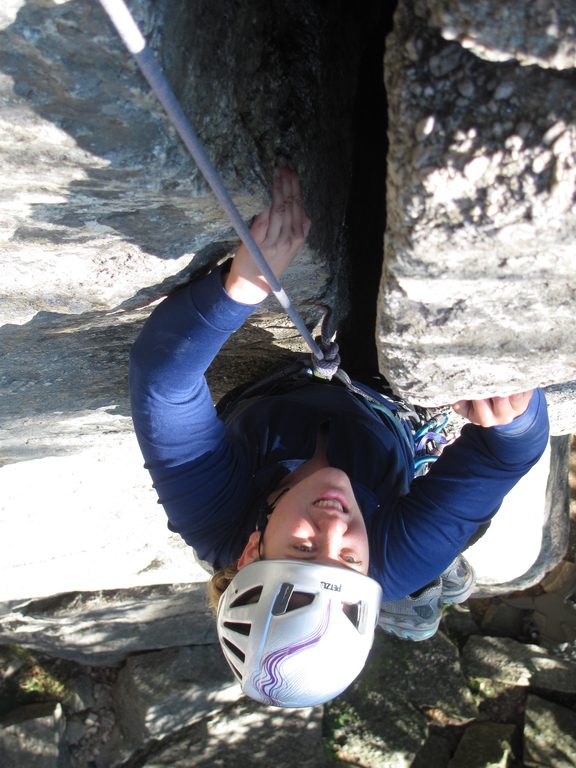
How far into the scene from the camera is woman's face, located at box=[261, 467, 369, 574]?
133 centimetres

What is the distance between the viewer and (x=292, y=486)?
145cm

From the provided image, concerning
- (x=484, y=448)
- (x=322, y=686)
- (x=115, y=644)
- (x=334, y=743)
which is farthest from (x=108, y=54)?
(x=334, y=743)

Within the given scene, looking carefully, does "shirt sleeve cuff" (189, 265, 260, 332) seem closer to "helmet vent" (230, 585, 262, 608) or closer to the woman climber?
the woman climber

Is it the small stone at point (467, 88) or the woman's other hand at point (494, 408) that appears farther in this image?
the woman's other hand at point (494, 408)

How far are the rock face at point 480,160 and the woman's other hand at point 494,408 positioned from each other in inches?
14.3

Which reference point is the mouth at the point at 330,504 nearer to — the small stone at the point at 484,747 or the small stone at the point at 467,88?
the small stone at the point at 467,88

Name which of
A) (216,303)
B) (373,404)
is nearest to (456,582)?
(373,404)

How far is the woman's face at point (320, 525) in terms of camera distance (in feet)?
4.36

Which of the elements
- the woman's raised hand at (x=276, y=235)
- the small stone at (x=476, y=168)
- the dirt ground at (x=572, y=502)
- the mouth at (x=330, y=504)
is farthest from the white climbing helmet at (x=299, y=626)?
the dirt ground at (x=572, y=502)

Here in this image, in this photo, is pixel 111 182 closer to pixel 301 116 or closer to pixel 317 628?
pixel 301 116

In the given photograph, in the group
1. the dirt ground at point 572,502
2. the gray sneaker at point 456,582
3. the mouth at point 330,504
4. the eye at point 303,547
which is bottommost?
the dirt ground at point 572,502

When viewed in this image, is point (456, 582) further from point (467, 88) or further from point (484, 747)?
point (484, 747)

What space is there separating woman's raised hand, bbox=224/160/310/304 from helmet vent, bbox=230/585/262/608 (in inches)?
22.8

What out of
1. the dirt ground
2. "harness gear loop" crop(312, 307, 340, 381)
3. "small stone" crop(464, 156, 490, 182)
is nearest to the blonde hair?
"harness gear loop" crop(312, 307, 340, 381)
